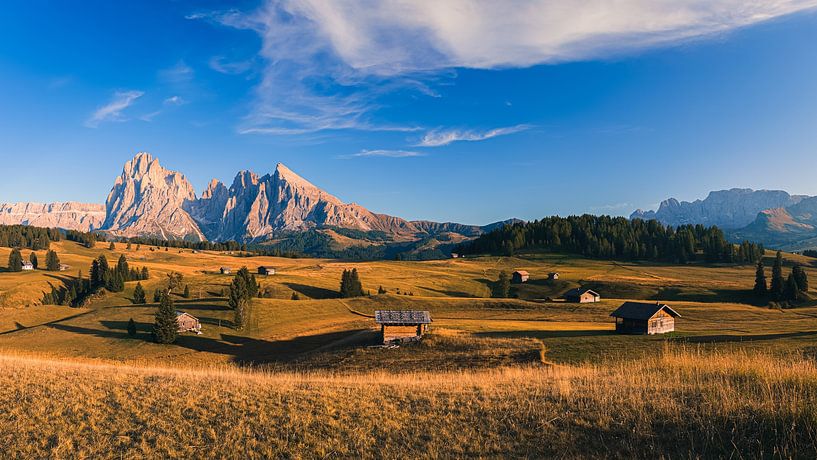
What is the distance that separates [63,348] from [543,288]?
11711cm

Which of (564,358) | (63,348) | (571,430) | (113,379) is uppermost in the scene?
(571,430)

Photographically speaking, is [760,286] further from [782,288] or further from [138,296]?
[138,296]

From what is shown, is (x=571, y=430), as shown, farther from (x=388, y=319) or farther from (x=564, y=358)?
(x=388, y=319)

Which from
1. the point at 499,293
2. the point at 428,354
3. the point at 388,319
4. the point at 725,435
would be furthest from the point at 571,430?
the point at 499,293

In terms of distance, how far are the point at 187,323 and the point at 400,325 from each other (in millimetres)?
43084

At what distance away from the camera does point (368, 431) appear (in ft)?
38.7

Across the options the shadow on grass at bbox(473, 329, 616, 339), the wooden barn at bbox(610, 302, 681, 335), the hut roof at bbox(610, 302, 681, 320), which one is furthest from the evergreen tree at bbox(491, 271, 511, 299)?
the shadow on grass at bbox(473, 329, 616, 339)

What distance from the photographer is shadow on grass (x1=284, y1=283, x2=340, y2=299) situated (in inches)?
4905

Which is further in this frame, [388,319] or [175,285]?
[175,285]

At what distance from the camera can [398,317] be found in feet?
200

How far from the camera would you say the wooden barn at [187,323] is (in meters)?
77.2

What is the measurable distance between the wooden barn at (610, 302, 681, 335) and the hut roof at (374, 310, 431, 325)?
2841 centimetres

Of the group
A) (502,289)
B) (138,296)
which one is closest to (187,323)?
(138,296)

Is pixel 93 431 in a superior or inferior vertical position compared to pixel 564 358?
superior
